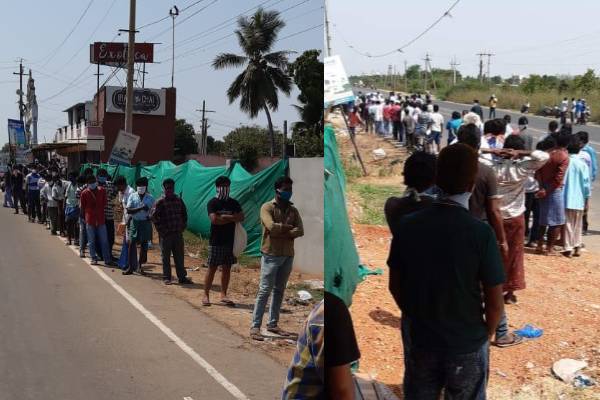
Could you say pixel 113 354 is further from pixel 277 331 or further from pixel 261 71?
pixel 261 71

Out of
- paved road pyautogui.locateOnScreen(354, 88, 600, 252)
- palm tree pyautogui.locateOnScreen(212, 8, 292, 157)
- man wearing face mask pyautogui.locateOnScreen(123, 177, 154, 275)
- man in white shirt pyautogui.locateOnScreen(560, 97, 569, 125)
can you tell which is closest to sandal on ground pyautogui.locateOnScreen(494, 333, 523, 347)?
paved road pyautogui.locateOnScreen(354, 88, 600, 252)

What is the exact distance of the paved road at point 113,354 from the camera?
4.97ft

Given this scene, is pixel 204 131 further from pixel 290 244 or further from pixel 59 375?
pixel 59 375

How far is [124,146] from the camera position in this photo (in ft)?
5.78

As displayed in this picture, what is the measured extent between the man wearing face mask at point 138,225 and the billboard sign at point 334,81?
5.40 meters

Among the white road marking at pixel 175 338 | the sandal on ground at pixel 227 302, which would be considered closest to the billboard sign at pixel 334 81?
the white road marking at pixel 175 338

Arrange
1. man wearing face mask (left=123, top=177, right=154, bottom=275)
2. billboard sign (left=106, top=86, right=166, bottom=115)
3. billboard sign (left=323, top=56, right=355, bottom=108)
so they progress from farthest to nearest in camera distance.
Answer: man wearing face mask (left=123, top=177, right=154, bottom=275) → billboard sign (left=106, top=86, right=166, bottom=115) → billboard sign (left=323, top=56, right=355, bottom=108)

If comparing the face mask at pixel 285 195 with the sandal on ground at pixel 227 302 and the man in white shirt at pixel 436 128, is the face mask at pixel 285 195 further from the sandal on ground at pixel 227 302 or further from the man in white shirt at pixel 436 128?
the sandal on ground at pixel 227 302

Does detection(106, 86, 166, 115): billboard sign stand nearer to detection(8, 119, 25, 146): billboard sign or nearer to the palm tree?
detection(8, 119, 25, 146): billboard sign

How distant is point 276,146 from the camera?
105cm

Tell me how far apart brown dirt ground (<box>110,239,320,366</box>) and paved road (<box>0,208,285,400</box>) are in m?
0.05

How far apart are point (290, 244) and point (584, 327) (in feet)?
8.14

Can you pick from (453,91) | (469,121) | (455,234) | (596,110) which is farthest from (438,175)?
(596,110)

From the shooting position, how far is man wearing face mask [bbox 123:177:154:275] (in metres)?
6.36
